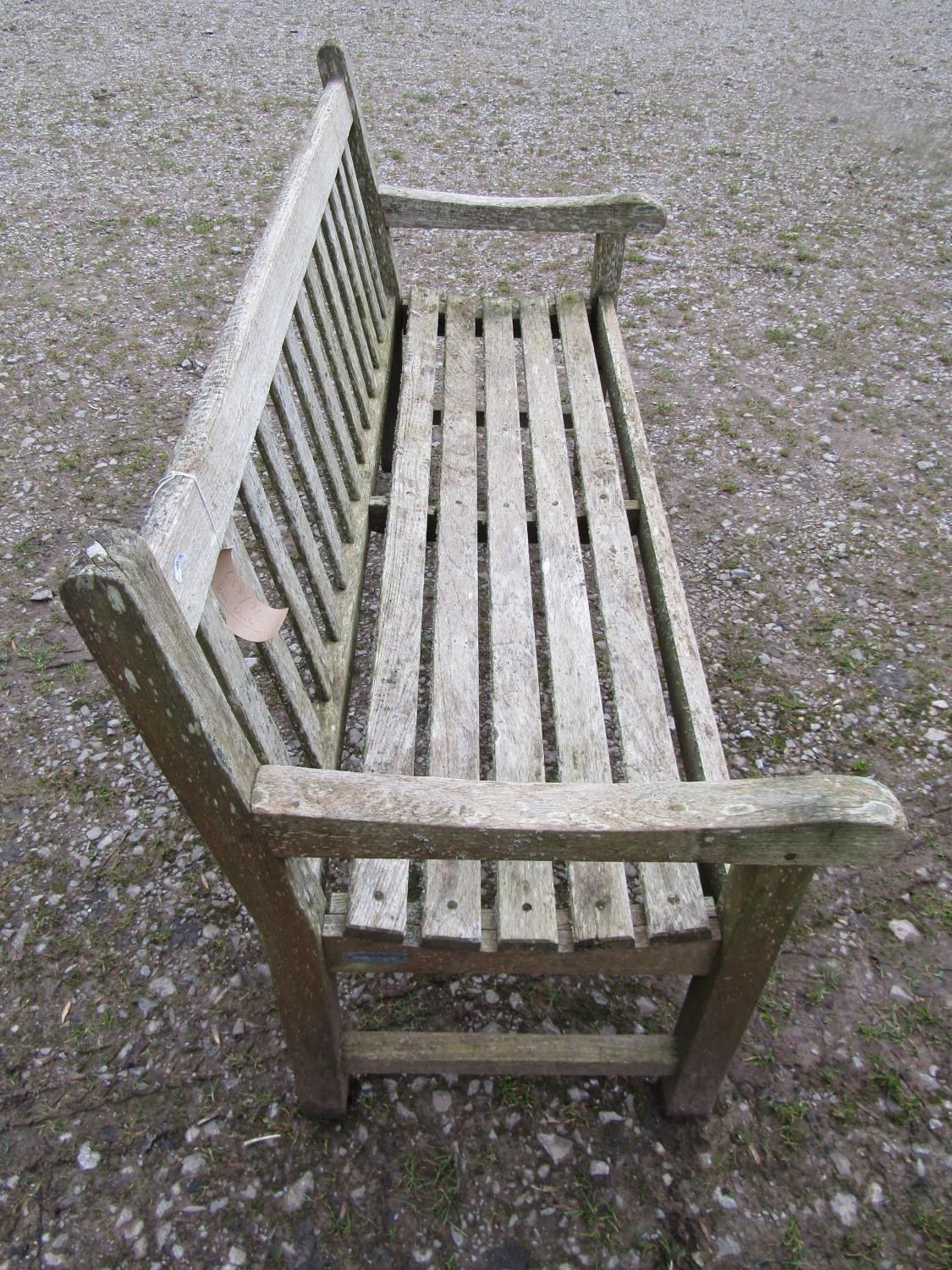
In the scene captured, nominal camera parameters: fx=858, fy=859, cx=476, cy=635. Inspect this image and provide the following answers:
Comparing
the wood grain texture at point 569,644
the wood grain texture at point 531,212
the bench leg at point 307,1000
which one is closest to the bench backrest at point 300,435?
the wood grain texture at point 531,212

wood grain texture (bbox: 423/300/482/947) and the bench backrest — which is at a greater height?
the bench backrest

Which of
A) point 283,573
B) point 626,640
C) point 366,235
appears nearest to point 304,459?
point 283,573

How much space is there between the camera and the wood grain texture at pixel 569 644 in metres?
1.61

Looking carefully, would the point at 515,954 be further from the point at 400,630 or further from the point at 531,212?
the point at 531,212

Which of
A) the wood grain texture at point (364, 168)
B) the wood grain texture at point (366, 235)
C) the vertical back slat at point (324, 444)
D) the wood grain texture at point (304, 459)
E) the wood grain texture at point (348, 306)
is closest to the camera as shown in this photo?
the wood grain texture at point (304, 459)

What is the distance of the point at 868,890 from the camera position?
2359mm

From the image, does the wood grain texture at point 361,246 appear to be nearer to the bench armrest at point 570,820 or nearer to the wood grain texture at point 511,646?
the wood grain texture at point 511,646

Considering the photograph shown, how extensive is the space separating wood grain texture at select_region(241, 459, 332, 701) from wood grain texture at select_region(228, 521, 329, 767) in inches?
1.7

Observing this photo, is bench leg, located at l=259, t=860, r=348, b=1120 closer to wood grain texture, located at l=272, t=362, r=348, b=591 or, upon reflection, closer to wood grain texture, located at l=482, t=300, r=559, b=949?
wood grain texture, located at l=482, t=300, r=559, b=949

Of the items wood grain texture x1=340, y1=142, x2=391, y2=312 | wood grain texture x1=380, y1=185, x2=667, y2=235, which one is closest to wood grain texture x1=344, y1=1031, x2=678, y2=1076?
wood grain texture x1=340, y1=142, x2=391, y2=312

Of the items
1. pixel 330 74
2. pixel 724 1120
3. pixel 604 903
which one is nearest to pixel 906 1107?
pixel 724 1120

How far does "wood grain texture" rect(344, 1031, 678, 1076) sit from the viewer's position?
183cm

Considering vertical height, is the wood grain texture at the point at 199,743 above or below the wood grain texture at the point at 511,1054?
above

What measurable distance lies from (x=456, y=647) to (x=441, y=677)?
93 mm
